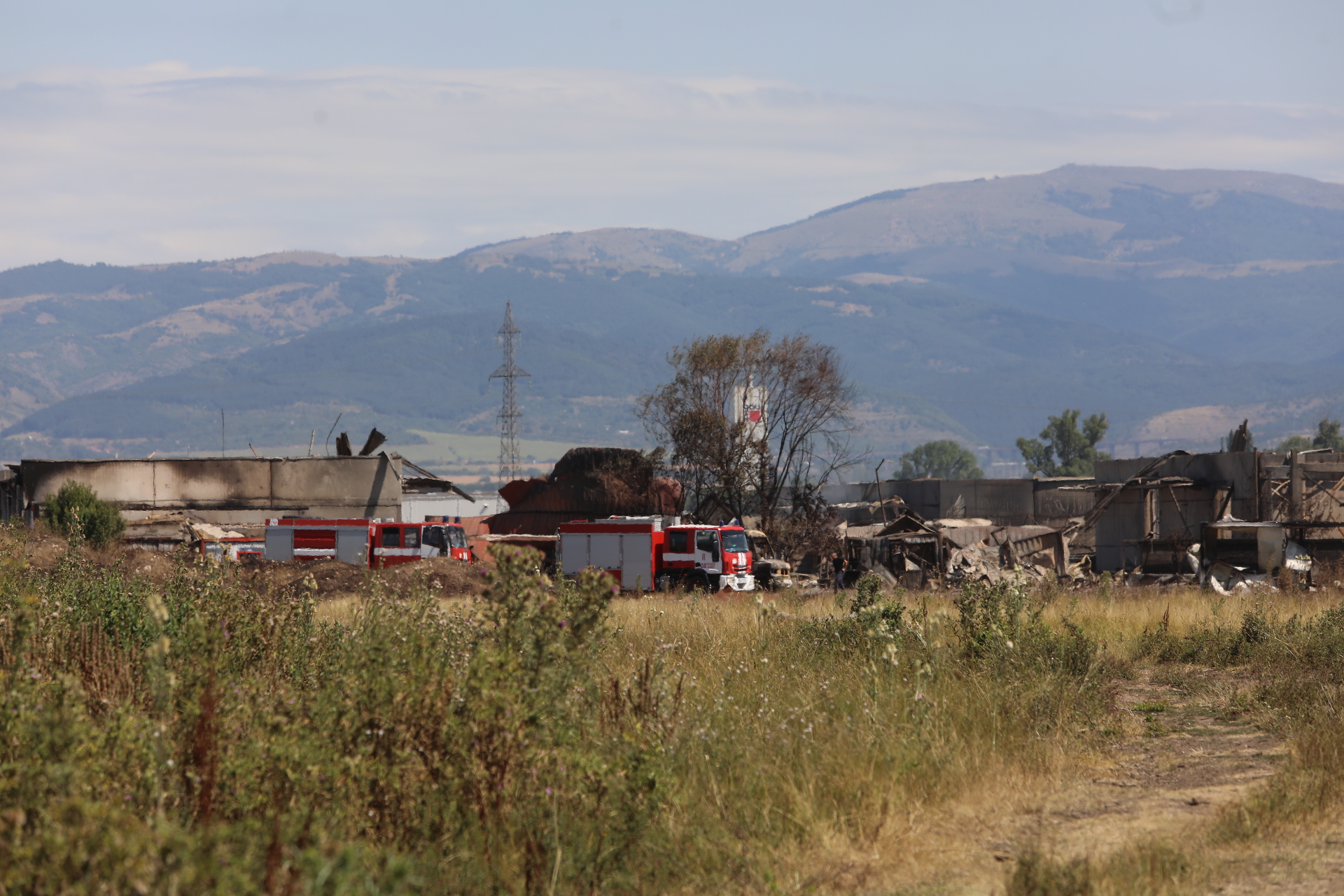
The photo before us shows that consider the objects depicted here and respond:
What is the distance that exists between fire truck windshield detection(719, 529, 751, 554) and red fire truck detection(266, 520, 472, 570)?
31.1 ft

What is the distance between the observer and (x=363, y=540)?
126 feet

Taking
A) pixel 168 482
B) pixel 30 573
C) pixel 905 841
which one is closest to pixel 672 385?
pixel 168 482

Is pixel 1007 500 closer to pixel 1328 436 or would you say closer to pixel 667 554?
pixel 667 554

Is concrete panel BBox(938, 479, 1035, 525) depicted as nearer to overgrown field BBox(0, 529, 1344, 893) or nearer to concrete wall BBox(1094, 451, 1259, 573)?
concrete wall BBox(1094, 451, 1259, 573)

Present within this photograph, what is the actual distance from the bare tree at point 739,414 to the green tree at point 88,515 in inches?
935

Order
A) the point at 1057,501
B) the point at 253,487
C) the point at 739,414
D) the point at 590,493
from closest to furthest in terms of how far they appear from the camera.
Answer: the point at 253,487 → the point at 590,493 → the point at 739,414 → the point at 1057,501

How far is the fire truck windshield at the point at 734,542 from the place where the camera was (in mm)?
34031

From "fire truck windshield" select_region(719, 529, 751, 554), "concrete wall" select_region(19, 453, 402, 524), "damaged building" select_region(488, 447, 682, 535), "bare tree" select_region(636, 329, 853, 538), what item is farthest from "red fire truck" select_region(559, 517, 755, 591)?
"concrete wall" select_region(19, 453, 402, 524)

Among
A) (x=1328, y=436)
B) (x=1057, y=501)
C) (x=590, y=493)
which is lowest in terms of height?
(x=1057, y=501)

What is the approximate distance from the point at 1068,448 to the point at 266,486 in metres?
131

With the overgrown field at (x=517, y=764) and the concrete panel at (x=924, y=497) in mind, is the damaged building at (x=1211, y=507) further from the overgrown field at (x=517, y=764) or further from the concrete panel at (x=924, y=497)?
the overgrown field at (x=517, y=764)

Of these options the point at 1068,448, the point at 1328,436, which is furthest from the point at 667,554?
the point at 1068,448

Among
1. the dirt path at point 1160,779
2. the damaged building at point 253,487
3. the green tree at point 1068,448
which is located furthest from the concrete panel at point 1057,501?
the green tree at point 1068,448

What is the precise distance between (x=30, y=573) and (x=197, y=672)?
1348 centimetres
